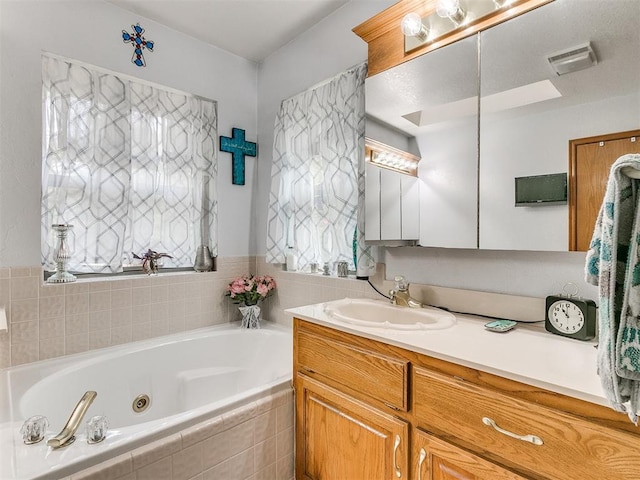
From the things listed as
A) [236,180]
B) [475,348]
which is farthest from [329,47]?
[475,348]

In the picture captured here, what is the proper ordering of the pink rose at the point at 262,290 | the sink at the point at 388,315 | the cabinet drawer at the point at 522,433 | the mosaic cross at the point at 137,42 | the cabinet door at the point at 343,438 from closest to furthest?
the cabinet drawer at the point at 522,433
the cabinet door at the point at 343,438
the sink at the point at 388,315
the mosaic cross at the point at 137,42
the pink rose at the point at 262,290

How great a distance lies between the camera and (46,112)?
6.10 ft

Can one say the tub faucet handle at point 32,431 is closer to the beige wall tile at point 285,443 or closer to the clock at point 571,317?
the beige wall tile at point 285,443

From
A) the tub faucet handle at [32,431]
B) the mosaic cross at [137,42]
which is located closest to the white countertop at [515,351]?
the tub faucet handle at [32,431]

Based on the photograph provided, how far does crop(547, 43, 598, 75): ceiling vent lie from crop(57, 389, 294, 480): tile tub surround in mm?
1714

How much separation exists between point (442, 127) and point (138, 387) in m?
2.12

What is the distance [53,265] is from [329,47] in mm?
2056

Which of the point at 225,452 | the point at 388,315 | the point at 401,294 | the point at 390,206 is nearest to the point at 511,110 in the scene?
the point at 390,206

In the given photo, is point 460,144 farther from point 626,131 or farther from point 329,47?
point 329,47

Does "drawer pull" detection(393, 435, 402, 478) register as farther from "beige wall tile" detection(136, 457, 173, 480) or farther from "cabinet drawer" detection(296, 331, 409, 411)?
"beige wall tile" detection(136, 457, 173, 480)

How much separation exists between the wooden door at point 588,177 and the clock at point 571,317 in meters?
0.19

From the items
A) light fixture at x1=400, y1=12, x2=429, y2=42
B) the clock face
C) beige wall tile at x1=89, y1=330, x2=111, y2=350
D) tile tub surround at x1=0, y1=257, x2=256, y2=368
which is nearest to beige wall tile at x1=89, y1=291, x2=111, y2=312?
tile tub surround at x1=0, y1=257, x2=256, y2=368

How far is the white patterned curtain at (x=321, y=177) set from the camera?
77.6 inches

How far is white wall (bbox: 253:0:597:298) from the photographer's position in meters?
1.32
